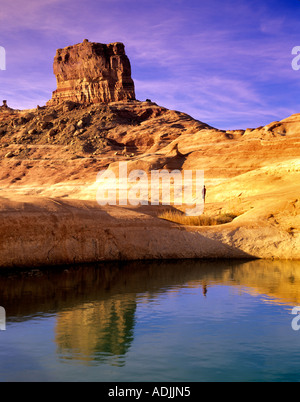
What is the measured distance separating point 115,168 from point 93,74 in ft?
162

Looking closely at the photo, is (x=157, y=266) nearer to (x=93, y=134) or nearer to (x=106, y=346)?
(x=106, y=346)

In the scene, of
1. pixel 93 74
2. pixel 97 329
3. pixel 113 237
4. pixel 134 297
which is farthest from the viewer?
pixel 93 74

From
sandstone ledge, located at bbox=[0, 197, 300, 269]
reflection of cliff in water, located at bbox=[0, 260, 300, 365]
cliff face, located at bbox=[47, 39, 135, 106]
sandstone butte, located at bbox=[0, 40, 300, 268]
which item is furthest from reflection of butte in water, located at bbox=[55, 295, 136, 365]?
cliff face, located at bbox=[47, 39, 135, 106]

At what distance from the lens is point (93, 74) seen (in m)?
84.4

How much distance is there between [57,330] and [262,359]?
3757 mm

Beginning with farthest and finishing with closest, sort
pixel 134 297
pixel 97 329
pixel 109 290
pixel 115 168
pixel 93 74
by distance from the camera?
pixel 93 74
pixel 115 168
pixel 109 290
pixel 134 297
pixel 97 329

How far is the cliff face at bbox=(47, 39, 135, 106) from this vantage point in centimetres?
8200

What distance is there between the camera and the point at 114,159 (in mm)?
56844

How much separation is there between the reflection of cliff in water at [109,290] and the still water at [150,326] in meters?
0.02

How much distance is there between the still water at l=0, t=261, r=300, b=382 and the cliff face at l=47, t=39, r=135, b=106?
2733 inches

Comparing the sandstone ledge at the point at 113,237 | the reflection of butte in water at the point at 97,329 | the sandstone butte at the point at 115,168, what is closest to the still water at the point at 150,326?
the reflection of butte in water at the point at 97,329

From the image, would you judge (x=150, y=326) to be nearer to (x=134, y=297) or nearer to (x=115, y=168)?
(x=134, y=297)

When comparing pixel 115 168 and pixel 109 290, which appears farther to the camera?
pixel 115 168

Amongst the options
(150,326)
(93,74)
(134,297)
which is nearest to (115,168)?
(134,297)
